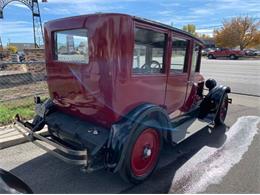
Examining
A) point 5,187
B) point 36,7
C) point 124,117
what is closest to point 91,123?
point 124,117

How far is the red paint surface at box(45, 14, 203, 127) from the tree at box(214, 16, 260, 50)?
5129 centimetres

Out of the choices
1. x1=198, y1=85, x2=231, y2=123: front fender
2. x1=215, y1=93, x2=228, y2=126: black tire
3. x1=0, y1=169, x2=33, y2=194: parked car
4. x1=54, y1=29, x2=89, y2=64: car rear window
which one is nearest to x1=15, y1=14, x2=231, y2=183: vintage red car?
x1=54, y1=29, x2=89, y2=64: car rear window

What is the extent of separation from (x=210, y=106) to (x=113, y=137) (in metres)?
2.98

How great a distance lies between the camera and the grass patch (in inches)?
209

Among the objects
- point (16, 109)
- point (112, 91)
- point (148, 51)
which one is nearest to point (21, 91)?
point (16, 109)

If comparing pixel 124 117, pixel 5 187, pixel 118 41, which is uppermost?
pixel 118 41

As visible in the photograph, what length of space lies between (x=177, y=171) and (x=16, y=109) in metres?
4.29

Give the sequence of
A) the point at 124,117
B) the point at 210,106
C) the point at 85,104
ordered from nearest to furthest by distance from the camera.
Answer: the point at 124,117, the point at 85,104, the point at 210,106

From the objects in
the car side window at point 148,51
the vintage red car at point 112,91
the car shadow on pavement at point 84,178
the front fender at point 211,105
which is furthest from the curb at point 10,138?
the front fender at point 211,105

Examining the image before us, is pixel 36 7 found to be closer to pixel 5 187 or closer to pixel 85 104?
pixel 85 104

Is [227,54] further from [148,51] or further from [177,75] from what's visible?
[148,51]

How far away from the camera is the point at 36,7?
1675cm

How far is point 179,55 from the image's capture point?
4148mm

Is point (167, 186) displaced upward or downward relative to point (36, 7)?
downward
